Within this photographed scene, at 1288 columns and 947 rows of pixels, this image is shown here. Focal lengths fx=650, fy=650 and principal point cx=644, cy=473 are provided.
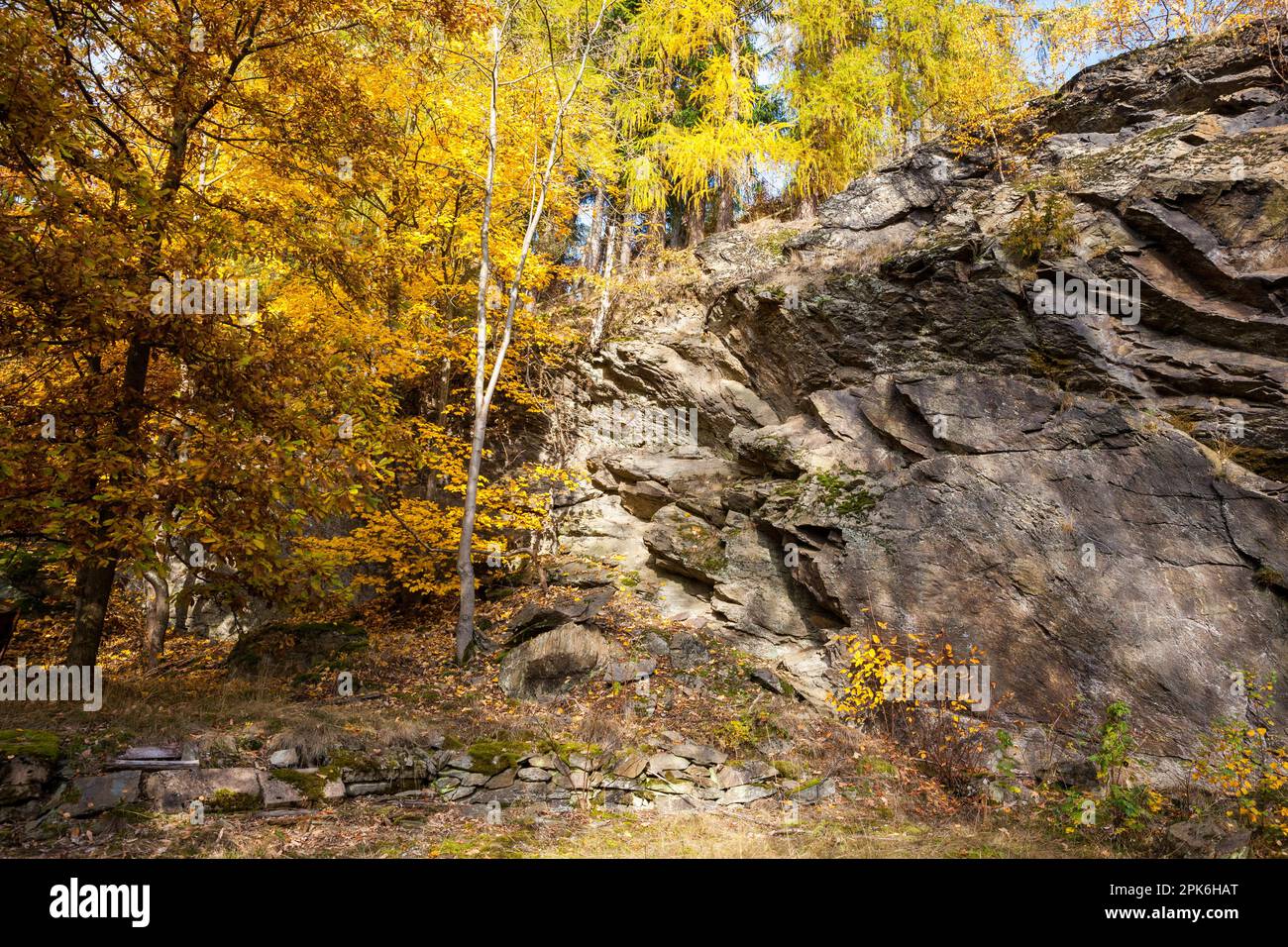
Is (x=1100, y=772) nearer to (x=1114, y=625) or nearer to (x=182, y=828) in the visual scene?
(x=1114, y=625)

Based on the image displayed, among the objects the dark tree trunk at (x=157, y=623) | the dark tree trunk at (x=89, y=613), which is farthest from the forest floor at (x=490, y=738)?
the dark tree trunk at (x=157, y=623)

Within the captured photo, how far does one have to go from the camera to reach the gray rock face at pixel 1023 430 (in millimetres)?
9078

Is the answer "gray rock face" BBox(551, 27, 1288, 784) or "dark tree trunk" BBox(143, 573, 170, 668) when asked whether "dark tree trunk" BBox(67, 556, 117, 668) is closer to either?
"dark tree trunk" BBox(143, 573, 170, 668)

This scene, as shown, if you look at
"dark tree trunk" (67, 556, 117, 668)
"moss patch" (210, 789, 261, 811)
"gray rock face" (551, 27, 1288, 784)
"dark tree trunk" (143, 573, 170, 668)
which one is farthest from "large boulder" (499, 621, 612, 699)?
"dark tree trunk" (143, 573, 170, 668)

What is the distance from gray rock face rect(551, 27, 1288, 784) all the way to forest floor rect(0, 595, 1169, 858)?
156 cm

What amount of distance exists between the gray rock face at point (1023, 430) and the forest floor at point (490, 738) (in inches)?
61.6

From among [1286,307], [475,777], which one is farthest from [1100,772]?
[1286,307]

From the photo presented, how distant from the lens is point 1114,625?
9.07m

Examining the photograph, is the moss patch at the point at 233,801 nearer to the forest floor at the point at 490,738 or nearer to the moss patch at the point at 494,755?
the forest floor at the point at 490,738

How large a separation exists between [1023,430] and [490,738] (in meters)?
9.73

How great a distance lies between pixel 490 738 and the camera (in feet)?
28.3

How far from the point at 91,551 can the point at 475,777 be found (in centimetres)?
468

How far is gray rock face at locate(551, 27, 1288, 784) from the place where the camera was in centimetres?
908

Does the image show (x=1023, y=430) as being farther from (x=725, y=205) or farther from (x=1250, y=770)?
(x=725, y=205)
